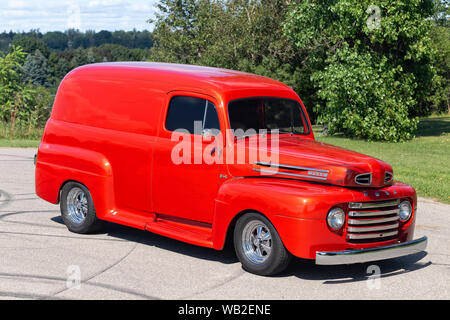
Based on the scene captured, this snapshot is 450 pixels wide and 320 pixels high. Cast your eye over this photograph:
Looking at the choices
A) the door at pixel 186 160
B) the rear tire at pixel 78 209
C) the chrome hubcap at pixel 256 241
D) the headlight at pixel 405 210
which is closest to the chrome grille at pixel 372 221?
the headlight at pixel 405 210

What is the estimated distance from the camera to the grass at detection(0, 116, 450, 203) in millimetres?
13727

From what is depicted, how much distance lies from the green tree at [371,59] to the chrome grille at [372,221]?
19.3 m

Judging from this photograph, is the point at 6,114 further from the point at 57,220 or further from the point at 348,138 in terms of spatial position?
the point at 57,220


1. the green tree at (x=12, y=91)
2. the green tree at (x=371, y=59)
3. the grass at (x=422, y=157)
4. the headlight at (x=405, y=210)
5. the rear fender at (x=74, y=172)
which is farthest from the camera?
the green tree at (x=12, y=91)

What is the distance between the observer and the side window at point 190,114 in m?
7.66

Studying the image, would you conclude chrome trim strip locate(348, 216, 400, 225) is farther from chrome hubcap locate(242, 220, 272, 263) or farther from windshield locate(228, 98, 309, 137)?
windshield locate(228, 98, 309, 137)

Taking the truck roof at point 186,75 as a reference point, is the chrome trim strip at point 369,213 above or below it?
below

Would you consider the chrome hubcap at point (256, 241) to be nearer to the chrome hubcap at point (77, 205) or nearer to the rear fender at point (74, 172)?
the rear fender at point (74, 172)

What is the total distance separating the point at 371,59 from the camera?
1041 inches

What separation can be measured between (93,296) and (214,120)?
8.36 feet

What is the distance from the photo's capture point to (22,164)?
16.1m

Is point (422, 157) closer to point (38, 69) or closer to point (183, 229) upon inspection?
point (183, 229)

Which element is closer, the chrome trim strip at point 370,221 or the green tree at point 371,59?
the chrome trim strip at point 370,221
